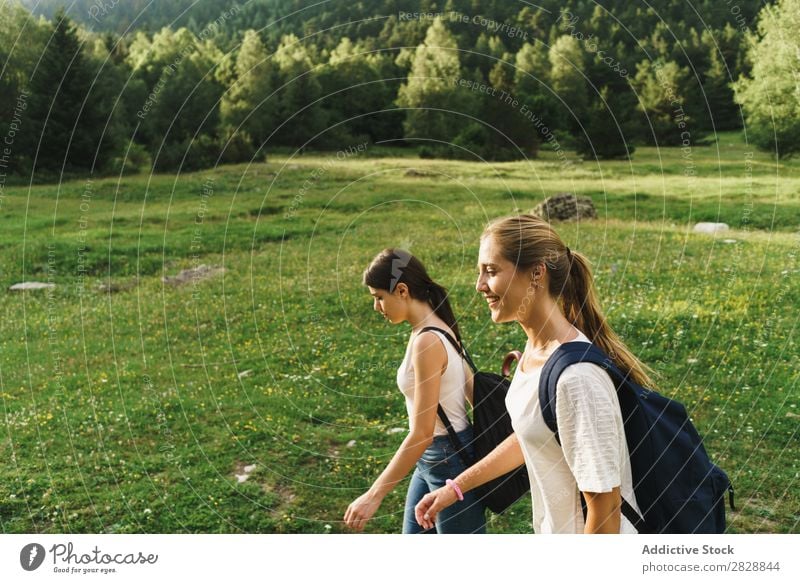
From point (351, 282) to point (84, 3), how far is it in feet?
36.9

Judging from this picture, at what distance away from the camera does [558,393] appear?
3.31m

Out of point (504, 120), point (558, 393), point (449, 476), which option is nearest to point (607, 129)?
point (504, 120)

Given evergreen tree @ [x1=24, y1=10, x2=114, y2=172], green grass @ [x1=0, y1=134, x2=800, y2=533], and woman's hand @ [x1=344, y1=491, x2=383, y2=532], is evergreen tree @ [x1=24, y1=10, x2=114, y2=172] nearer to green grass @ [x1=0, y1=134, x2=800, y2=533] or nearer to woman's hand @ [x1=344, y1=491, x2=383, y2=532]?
green grass @ [x1=0, y1=134, x2=800, y2=533]

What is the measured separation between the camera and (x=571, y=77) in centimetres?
1803

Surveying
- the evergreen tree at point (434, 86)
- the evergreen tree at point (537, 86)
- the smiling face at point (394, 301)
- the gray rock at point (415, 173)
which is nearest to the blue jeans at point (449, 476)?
the smiling face at point (394, 301)

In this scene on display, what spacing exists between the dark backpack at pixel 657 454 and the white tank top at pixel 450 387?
106cm

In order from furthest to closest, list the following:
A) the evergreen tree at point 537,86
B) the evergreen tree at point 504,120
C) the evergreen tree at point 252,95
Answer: the evergreen tree at point 252,95 → the evergreen tree at point 537,86 → the evergreen tree at point 504,120

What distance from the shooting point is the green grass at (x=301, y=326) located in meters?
8.16

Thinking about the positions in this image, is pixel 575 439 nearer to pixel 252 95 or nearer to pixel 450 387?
pixel 450 387

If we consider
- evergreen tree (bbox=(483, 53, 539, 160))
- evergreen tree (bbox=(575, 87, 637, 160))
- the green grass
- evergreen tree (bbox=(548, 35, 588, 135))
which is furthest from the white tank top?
evergreen tree (bbox=(575, 87, 637, 160))

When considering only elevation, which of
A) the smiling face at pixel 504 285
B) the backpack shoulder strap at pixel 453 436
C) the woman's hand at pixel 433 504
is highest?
the smiling face at pixel 504 285

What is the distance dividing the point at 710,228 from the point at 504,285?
11723mm

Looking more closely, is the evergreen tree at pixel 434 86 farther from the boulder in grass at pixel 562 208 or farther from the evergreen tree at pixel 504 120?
the boulder in grass at pixel 562 208
